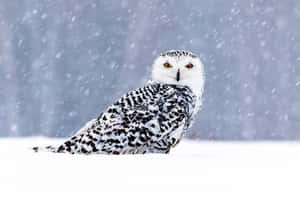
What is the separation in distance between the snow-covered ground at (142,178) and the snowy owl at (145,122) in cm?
48

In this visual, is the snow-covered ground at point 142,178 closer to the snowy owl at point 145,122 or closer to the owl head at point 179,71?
the snowy owl at point 145,122

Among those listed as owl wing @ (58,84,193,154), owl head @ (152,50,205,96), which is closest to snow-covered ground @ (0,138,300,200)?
owl wing @ (58,84,193,154)

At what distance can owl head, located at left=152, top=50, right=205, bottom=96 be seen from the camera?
3.26 metres

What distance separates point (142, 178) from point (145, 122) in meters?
1.01

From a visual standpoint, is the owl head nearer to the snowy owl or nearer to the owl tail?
the snowy owl

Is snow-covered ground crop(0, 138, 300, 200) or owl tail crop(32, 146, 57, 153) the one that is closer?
snow-covered ground crop(0, 138, 300, 200)

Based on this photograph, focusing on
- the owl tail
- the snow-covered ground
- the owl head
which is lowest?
the owl tail

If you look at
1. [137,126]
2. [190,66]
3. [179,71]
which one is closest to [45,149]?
[137,126]

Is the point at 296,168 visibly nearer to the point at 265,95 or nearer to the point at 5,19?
the point at 265,95

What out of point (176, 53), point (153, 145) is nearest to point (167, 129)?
point (153, 145)

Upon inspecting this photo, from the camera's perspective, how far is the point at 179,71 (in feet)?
10.7

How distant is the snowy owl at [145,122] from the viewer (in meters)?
2.71

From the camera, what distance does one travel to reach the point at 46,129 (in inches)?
451

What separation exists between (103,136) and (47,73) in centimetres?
1045
